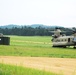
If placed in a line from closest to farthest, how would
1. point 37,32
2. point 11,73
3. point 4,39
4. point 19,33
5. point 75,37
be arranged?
point 11,73 < point 75,37 < point 4,39 < point 37,32 < point 19,33

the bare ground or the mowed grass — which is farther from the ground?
the bare ground

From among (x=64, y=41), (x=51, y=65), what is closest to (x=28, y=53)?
(x=51, y=65)

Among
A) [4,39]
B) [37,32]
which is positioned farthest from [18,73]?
[37,32]

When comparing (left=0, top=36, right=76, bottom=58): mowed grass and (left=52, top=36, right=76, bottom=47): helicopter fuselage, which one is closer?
(left=0, top=36, right=76, bottom=58): mowed grass

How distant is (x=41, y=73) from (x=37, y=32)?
114870mm

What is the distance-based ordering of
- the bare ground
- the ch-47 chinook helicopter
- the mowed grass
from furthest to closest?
the ch-47 chinook helicopter < the mowed grass < the bare ground

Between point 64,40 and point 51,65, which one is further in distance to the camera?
point 64,40

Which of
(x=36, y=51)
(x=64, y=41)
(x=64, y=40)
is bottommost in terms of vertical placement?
(x=36, y=51)

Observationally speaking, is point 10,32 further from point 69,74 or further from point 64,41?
point 69,74

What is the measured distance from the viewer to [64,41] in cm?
3875

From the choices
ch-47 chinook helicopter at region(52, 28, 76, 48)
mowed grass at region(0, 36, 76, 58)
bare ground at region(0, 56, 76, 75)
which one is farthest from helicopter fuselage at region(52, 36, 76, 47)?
Answer: bare ground at region(0, 56, 76, 75)

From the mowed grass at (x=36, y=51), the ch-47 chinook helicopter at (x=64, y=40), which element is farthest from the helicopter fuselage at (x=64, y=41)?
the mowed grass at (x=36, y=51)

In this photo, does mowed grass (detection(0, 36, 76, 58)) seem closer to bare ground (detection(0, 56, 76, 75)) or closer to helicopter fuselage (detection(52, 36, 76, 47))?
bare ground (detection(0, 56, 76, 75))

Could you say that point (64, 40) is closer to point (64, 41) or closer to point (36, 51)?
point (64, 41)
